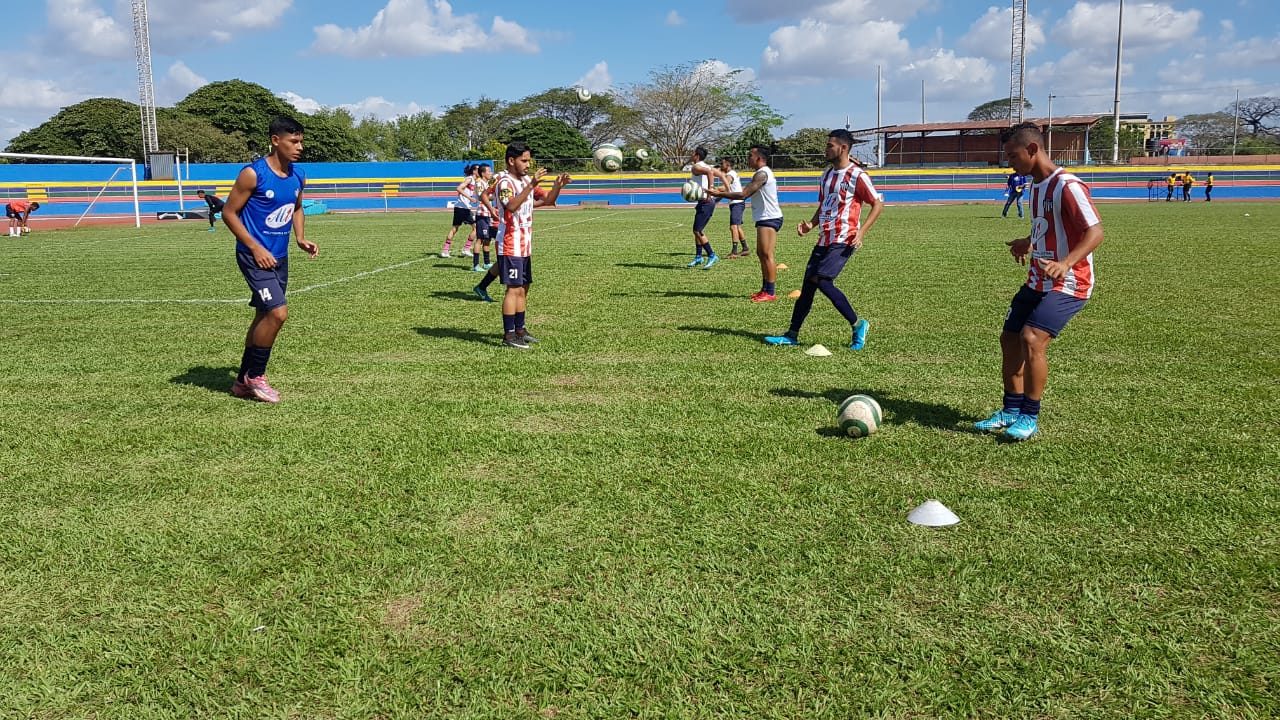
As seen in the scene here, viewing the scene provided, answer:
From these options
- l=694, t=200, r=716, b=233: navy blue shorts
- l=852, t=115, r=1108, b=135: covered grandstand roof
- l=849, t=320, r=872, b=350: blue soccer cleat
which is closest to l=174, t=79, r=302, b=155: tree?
l=852, t=115, r=1108, b=135: covered grandstand roof

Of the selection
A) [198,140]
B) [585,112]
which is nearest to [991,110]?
[585,112]

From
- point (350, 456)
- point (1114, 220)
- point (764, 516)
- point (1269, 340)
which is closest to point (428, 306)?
point (350, 456)

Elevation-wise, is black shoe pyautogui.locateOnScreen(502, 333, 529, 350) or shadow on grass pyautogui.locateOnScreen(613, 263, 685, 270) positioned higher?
shadow on grass pyautogui.locateOnScreen(613, 263, 685, 270)

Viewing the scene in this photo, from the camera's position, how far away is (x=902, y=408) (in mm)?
6352

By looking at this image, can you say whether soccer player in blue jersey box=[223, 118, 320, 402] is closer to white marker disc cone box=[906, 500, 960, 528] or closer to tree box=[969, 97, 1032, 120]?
white marker disc cone box=[906, 500, 960, 528]

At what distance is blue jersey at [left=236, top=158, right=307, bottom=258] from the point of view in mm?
6570

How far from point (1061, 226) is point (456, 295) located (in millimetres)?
9252

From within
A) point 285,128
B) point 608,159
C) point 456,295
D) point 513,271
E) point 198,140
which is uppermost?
point 198,140

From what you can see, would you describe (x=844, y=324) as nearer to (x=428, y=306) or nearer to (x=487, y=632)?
(x=428, y=306)

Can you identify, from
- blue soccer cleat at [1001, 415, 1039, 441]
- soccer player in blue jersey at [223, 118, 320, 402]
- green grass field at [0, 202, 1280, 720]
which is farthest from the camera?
soccer player in blue jersey at [223, 118, 320, 402]

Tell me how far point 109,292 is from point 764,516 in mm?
12527

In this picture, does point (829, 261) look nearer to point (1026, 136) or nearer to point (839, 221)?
point (839, 221)

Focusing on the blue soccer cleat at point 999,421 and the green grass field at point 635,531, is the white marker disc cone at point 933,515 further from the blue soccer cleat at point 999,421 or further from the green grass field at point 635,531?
the blue soccer cleat at point 999,421

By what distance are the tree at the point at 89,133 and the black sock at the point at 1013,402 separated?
80718 mm
